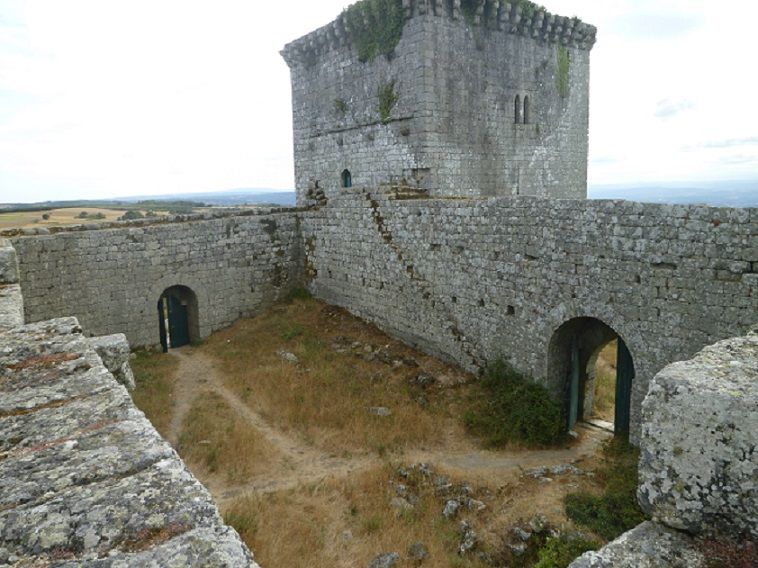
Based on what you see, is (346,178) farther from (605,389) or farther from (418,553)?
(418,553)

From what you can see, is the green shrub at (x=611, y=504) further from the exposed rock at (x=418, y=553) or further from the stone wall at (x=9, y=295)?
the stone wall at (x=9, y=295)

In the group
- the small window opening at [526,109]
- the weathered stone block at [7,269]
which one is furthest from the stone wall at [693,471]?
the small window opening at [526,109]

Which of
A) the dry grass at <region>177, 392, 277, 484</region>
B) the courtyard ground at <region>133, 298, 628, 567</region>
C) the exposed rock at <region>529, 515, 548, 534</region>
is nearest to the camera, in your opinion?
the exposed rock at <region>529, 515, 548, 534</region>

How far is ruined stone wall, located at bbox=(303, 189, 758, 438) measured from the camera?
829cm

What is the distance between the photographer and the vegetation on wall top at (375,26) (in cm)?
1620

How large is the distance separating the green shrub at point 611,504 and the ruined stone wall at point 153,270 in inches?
444

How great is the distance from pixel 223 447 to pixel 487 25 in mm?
13339

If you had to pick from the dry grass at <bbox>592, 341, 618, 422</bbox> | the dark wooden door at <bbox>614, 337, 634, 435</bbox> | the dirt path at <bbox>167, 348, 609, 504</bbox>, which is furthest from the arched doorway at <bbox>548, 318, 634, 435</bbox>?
the dry grass at <bbox>592, 341, 618, 422</bbox>

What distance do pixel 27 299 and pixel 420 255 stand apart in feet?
30.1

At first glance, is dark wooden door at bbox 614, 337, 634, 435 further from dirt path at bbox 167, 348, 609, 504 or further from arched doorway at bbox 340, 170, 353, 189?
arched doorway at bbox 340, 170, 353, 189

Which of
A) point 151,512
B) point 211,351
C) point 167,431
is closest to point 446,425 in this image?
point 167,431

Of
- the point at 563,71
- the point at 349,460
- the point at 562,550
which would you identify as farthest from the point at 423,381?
the point at 563,71

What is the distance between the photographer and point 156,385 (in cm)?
1322

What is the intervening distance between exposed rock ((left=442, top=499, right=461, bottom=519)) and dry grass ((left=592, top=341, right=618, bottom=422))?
194 inches
